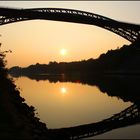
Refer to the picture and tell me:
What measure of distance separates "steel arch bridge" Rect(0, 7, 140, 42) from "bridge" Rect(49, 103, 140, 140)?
121ft

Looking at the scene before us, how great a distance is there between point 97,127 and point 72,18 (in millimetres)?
50305

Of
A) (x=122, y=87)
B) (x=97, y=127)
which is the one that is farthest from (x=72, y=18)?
(x=97, y=127)

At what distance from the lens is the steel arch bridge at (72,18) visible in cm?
6519

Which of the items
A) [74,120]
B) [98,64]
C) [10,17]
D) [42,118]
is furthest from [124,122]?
[98,64]

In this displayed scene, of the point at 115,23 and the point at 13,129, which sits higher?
the point at 115,23

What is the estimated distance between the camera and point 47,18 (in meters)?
72.4

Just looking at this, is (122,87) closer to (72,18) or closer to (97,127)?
(72,18)

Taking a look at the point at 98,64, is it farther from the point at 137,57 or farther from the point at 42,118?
the point at 42,118

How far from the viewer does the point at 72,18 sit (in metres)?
74.2

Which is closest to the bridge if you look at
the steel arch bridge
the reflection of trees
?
the reflection of trees

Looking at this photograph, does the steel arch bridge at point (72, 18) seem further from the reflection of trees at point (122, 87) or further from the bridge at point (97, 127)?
the bridge at point (97, 127)

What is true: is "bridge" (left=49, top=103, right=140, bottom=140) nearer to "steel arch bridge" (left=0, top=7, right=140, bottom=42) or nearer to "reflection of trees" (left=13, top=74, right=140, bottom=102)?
"reflection of trees" (left=13, top=74, right=140, bottom=102)

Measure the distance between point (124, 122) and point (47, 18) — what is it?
155 feet

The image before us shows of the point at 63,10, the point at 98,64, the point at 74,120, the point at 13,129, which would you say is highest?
the point at 98,64
